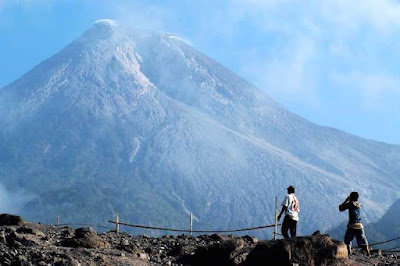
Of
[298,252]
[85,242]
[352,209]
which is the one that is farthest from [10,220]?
[352,209]

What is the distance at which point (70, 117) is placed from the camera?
185m

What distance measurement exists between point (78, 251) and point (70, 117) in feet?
582

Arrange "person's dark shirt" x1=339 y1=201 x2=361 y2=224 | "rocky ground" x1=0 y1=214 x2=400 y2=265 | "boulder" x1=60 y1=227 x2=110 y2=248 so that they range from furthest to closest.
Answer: "person's dark shirt" x1=339 y1=201 x2=361 y2=224 < "boulder" x1=60 y1=227 x2=110 y2=248 < "rocky ground" x1=0 y1=214 x2=400 y2=265

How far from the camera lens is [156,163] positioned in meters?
166

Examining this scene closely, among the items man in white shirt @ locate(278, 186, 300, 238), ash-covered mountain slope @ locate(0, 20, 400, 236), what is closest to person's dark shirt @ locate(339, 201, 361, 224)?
man in white shirt @ locate(278, 186, 300, 238)

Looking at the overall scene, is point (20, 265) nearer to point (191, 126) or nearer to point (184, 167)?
point (184, 167)

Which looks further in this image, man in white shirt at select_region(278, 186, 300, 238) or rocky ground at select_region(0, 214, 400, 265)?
man in white shirt at select_region(278, 186, 300, 238)

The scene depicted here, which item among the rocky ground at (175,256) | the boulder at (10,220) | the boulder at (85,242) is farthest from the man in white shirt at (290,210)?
the boulder at (10,220)

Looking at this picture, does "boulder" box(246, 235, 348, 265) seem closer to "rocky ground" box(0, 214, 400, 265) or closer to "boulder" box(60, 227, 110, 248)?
"rocky ground" box(0, 214, 400, 265)

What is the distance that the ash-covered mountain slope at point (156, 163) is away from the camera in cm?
14750

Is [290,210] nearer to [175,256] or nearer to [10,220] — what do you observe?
[175,256]

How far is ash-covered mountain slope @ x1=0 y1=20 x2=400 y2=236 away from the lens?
484ft

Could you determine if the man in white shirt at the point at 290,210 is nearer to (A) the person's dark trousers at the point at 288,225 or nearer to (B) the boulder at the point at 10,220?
(A) the person's dark trousers at the point at 288,225

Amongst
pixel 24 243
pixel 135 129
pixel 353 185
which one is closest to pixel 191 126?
pixel 135 129
